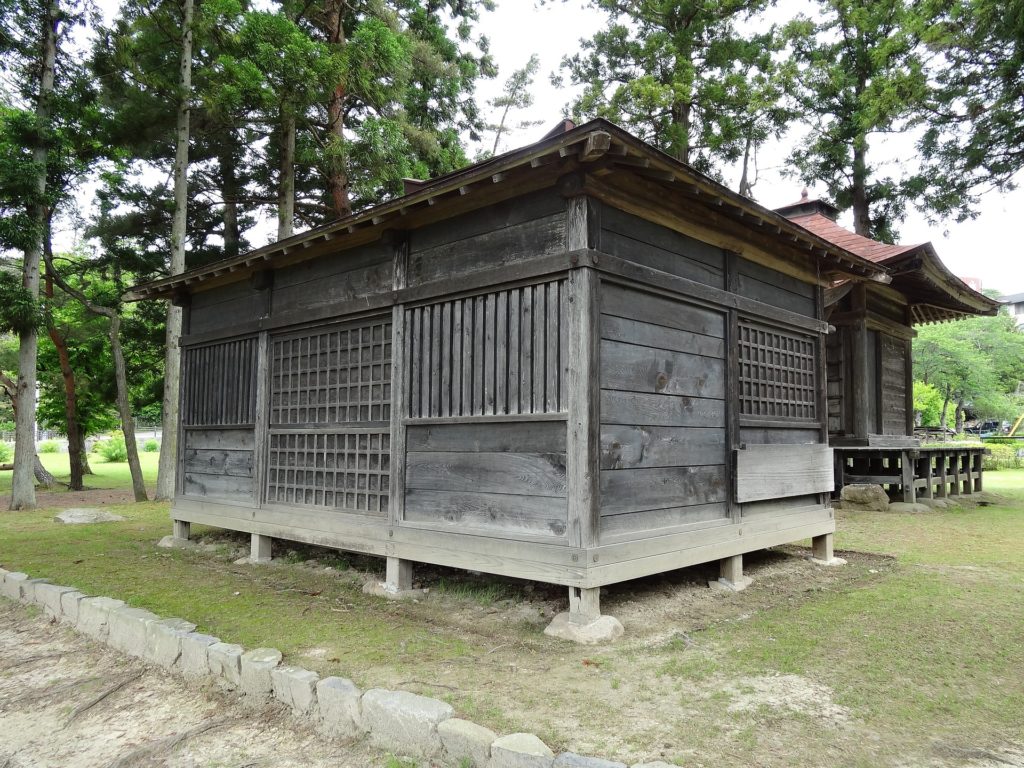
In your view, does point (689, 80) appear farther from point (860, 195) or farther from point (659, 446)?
point (659, 446)

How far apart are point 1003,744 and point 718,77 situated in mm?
20816

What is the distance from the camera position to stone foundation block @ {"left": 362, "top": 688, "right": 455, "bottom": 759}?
10.5 feet

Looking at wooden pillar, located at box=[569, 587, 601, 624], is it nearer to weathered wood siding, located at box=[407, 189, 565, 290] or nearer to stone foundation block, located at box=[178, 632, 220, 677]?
stone foundation block, located at box=[178, 632, 220, 677]

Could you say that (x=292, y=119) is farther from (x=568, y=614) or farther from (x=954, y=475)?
(x=954, y=475)

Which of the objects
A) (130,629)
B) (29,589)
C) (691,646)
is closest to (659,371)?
(691,646)

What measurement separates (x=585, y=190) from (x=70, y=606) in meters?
5.61

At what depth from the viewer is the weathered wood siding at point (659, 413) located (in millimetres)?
5180

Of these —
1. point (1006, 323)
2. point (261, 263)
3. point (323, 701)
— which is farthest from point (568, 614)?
point (1006, 323)

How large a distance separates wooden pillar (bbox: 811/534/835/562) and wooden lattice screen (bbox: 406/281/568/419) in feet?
15.0

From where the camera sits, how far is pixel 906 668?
4242 millimetres

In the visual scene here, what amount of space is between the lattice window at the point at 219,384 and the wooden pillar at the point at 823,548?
7021mm

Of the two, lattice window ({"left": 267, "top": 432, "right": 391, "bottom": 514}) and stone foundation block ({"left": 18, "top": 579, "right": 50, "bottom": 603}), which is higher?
lattice window ({"left": 267, "top": 432, "right": 391, "bottom": 514})

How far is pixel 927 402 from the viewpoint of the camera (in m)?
39.8

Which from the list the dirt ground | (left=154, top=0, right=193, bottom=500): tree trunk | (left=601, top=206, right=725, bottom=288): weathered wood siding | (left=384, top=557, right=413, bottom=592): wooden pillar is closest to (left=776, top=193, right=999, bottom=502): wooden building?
(left=601, top=206, right=725, bottom=288): weathered wood siding
